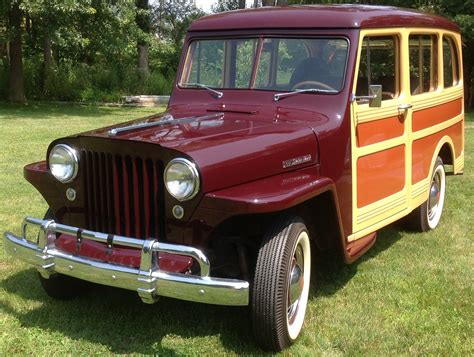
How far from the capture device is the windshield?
13.5ft

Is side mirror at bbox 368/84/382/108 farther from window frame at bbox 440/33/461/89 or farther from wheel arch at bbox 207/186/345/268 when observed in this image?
window frame at bbox 440/33/461/89

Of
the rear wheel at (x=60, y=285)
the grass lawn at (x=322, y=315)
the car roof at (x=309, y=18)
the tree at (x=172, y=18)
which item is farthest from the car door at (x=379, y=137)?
the tree at (x=172, y=18)

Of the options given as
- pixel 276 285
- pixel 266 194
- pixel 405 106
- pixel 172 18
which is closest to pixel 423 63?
pixel 405 106

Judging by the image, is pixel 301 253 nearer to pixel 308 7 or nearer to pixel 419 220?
pixel 308 7

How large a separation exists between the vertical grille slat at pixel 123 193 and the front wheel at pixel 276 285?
0.61 metres

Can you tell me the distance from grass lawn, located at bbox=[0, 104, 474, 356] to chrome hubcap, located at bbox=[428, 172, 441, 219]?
532mm

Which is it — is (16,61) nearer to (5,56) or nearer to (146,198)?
(5,56)

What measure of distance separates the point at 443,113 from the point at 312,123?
7.85 ft

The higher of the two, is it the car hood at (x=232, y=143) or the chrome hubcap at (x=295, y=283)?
the car hood at (x=232, y=143)

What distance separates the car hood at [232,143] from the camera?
121 inches

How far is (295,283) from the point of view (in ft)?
11.2

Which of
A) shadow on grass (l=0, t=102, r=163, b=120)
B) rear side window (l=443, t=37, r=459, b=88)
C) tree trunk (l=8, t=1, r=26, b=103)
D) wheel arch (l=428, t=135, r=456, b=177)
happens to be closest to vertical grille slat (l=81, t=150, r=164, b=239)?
wheel arch (l=428, t=135, r=456, b=177)

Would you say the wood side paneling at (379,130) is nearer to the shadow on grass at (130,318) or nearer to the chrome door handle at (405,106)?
the chrome door handle at (405,106)

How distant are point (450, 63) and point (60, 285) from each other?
4.47 meters
